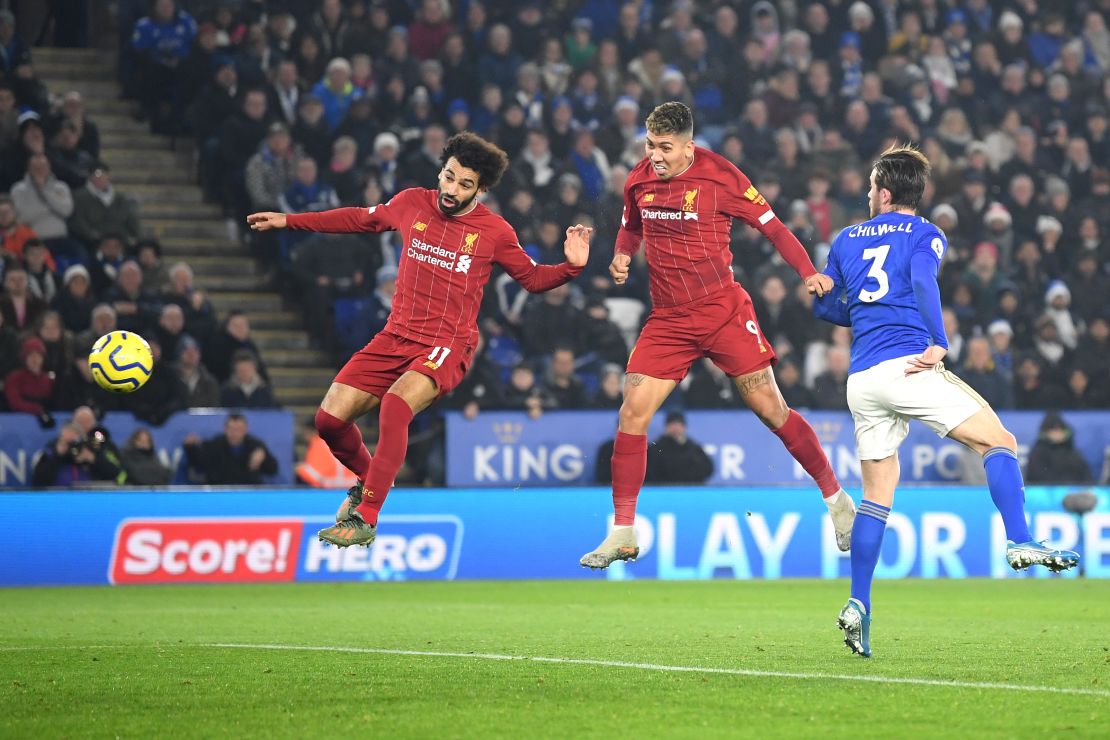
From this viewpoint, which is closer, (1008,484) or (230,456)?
(1008,484)

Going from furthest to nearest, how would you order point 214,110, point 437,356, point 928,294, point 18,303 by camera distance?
1. point 214,110
2. point 18,303
3. point 437,356
4. point 928,294

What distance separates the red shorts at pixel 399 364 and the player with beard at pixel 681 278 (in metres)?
0.97

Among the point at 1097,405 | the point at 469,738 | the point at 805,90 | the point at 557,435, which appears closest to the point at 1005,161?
the point at 805,90

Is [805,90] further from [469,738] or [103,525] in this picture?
[469,738]

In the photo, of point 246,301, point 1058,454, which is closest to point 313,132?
point 246,301

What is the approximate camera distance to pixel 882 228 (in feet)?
25.3

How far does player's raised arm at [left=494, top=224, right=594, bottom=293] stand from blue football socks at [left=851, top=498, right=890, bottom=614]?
208 centimetres

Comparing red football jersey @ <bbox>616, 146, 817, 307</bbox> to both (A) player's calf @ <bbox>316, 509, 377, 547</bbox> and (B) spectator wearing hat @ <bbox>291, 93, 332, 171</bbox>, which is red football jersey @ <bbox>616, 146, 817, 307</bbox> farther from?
(B) spectator wearing hat @ <bbox>291, 93, 332, 171</bbox>

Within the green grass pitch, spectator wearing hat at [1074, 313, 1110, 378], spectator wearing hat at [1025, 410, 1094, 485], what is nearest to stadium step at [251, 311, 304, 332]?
the green grass pitch

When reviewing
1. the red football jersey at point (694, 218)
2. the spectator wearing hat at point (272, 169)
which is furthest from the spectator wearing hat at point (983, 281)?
the red football jersey at point (694, 218)

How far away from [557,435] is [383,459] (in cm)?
691

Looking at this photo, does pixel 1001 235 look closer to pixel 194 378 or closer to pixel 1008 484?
pixel 194 378

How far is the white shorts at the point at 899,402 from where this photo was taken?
7.46 m

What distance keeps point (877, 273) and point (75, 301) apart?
31.9ft
